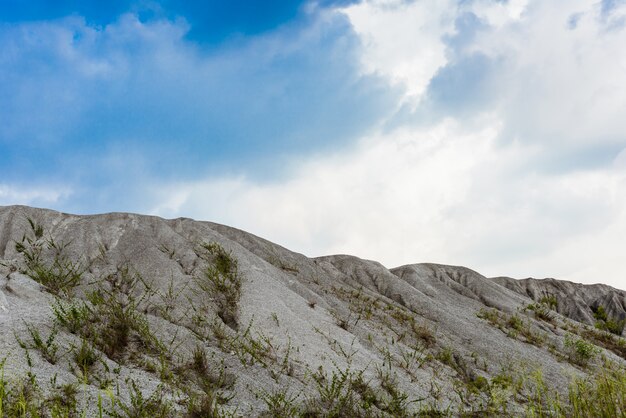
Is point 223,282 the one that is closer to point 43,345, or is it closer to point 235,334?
point 235,334

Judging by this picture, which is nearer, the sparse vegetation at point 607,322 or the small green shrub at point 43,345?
the small green shrub at point 43,345

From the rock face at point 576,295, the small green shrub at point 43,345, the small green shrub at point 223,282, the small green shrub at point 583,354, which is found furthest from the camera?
the rock face at point 576,295

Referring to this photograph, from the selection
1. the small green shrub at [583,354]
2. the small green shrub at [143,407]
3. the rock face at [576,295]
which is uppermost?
the rock face at [576,295]

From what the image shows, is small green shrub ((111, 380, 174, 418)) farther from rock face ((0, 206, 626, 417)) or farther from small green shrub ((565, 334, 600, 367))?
small green shrub ((565, 334, 600, 367))

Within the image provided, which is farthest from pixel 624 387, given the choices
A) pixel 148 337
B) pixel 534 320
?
pixel 534 320

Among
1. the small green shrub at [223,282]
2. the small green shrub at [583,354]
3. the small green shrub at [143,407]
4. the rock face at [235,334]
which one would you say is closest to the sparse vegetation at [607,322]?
the rock face at [235,334]

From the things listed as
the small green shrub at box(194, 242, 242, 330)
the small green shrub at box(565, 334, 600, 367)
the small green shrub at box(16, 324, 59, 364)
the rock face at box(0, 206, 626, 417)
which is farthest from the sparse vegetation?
the small green shrub at box(16, 324, 59, 364)

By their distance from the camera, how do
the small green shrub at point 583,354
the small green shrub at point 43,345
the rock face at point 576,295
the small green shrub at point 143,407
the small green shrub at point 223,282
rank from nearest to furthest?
the small green shrub at point 143,407
the small green shrub at point 43,345
the small green shrub at point 223,282
the small green shrub at point 583,354
the rock face at point 576,295

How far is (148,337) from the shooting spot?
28.5ft

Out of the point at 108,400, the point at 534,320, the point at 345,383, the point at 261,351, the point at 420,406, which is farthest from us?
the point at 534,320

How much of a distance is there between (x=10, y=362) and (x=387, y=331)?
9.89m

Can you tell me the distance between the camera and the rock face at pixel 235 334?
714cm

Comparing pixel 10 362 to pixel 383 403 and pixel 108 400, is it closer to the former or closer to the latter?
pixel 108 400

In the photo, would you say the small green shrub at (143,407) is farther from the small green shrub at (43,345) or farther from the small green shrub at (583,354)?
the small green shrub at (583,354)
